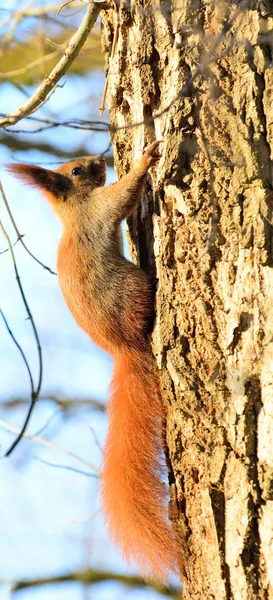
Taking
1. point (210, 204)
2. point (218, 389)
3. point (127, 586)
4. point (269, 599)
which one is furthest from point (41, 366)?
point (127, 586)

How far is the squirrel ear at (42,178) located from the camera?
3.43m

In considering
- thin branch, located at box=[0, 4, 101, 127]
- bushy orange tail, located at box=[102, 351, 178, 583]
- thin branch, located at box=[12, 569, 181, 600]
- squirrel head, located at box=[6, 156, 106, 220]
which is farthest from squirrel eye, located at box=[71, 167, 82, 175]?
thin branch, located at box=[12, 569, 181, 600]

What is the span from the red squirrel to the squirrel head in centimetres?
8

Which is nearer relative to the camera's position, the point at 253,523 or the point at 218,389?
the point at 253,523

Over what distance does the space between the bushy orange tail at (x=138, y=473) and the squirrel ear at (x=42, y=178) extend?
1147 mm

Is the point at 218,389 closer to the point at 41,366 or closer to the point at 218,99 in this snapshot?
the point at 41,366

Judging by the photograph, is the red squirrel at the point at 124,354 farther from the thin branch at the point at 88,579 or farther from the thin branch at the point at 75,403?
the thin branch at the point at 75,403

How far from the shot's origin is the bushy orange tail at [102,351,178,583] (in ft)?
7.85

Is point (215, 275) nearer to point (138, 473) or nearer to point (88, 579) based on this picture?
point (138, 473)

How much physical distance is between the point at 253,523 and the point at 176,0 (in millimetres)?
1701

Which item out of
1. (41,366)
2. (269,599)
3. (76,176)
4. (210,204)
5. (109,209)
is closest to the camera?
(269,599)

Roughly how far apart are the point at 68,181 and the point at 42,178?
6.1 inches

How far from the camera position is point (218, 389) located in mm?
2254

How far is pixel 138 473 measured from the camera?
255cm
